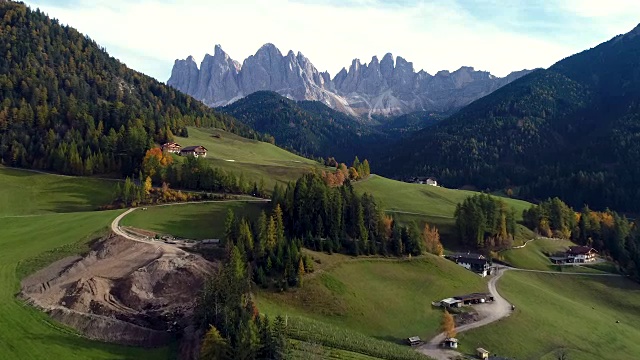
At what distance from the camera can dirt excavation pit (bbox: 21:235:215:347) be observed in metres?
64.9

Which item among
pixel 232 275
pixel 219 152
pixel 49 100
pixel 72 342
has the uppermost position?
pixel 49 100

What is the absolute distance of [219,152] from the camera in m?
193

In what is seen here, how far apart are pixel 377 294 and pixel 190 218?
166ft

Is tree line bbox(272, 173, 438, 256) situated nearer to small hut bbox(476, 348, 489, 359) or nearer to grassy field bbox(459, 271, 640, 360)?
grassy field bbox(459, 271, 640, 360)

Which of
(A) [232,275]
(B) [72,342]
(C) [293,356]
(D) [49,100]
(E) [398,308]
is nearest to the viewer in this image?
(C) [293,356]

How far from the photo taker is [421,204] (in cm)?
15662

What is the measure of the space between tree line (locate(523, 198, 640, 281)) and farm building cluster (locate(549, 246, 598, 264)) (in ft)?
44.6

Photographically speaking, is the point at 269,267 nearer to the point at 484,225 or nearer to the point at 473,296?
the point at 473,296

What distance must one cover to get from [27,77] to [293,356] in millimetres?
191898

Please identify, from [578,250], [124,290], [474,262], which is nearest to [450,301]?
[474,262]

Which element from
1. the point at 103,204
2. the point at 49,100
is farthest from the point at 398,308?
the point at 49,100

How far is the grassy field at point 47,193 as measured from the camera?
402ft

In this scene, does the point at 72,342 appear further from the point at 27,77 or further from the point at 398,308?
the point at 27,77

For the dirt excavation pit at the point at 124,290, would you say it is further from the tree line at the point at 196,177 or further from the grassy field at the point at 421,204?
the grassy field at the point at 421,204
